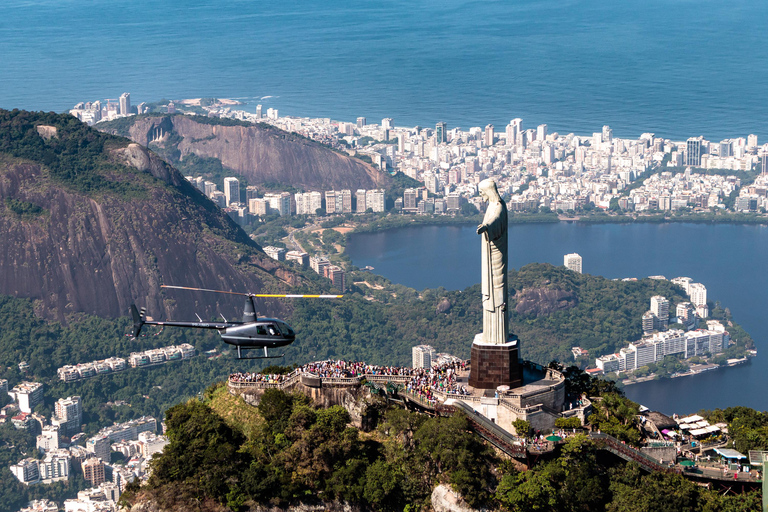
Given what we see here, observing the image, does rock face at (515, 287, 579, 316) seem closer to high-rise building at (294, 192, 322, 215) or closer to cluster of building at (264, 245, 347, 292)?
cluster of building at (264, 245, 347, 292)

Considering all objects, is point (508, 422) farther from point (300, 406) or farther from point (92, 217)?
point (92, 217)

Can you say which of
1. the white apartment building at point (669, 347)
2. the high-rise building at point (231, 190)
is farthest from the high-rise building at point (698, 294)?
the high-rise building at point (231, 190)

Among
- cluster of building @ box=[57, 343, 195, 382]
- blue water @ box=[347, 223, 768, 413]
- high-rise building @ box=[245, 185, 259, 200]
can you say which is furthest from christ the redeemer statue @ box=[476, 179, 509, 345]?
high-rise building @ box=[245, 185, 259, 200]

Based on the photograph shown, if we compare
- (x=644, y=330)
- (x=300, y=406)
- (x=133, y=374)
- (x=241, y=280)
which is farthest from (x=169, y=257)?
(x=300, y=406)

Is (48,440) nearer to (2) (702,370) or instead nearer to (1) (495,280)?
(1) (495,280)

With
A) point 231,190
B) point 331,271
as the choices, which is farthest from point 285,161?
point 331,271

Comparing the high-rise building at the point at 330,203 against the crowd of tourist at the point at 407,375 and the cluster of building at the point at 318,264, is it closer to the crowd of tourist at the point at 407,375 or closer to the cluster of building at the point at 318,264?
the cluster of building at the point at 318,264
